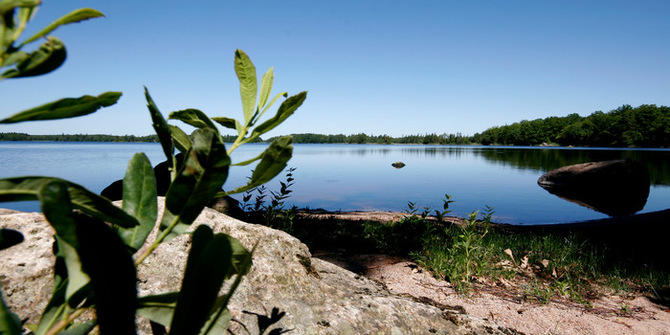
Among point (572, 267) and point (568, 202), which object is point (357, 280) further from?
point (568, 202)

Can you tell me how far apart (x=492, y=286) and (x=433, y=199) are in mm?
13156

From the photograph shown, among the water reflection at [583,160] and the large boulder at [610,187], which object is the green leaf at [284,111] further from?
the water reflection at [583,160]

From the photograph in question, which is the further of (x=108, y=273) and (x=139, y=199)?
(x=139, y=199)

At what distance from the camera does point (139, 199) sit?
1.64 feet

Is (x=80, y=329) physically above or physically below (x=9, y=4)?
below

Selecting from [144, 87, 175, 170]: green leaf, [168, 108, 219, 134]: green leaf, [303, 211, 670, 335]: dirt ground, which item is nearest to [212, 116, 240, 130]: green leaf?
[168, 108, 219, 134]: green leaf

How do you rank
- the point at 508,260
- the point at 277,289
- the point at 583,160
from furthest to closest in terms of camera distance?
the point at 583,160
the point at 508,260
the point at 277,289

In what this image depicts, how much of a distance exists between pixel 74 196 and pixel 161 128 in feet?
0.51

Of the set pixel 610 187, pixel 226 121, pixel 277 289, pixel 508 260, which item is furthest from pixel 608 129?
pixel 226 121

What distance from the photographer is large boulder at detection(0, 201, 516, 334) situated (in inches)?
44.7

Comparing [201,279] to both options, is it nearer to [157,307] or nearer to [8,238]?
[157,307]

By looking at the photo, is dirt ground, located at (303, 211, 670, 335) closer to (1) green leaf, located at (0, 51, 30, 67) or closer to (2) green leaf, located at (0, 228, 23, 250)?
(2) green leaf, located at (0, 228, 23, 250)

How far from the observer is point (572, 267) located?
5.05 metres

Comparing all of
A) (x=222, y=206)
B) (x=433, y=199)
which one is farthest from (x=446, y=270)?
(x=433, y=199)
